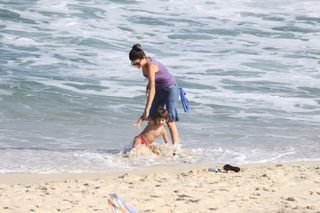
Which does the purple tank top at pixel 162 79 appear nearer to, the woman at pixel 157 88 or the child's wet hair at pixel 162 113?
the woman at pixel 157 88

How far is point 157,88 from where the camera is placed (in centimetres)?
913

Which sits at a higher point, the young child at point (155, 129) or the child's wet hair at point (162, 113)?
Answer: the child's wet hair at point (162, 113)

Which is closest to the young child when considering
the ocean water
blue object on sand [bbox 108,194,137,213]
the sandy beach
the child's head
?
the child's head

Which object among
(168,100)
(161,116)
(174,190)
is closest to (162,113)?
(161,116)

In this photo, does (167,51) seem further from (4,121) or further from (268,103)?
(4,121)

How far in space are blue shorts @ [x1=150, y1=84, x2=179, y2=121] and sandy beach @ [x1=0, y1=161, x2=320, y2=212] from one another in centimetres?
99

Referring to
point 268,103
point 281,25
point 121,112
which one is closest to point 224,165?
point 121,112

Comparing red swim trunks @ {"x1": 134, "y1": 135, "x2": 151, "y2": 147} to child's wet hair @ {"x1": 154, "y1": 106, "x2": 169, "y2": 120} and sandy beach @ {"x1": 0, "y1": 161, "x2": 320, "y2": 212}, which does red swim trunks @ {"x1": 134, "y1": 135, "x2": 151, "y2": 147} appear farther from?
sandy beach @ {"x1": 0, "y1": 161, "x2": 320, "y2": 212}

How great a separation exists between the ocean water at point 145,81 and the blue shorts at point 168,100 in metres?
0.40

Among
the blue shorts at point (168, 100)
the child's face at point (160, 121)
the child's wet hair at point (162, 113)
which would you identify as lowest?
the child's face at point (160, 121)

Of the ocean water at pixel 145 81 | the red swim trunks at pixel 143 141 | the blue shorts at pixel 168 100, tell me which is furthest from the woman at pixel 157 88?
the ocean water at pixel 145 81

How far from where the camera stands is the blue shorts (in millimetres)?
9125

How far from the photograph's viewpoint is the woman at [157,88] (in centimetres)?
880

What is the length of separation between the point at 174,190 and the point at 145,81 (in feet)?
23.5
